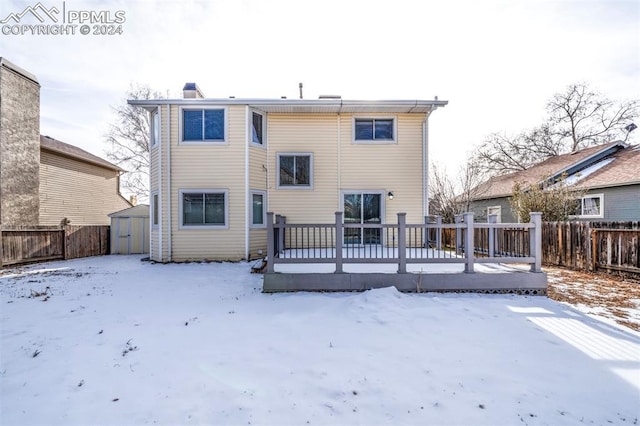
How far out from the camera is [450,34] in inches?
323

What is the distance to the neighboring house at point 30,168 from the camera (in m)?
11.4

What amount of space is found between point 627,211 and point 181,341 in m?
14.9

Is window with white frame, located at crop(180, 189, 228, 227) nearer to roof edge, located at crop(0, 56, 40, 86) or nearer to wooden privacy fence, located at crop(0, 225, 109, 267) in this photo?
wooden privacy fence, located at crop(0, 225, 109, 267)

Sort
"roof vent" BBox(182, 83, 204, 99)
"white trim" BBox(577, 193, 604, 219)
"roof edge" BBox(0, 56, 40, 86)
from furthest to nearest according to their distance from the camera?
"white trim" BBox(577, 193, 604, 219), "roof edge" BBox(0, 56, 40, 86), "roof vent" BBox(182, 83, 204, 99)

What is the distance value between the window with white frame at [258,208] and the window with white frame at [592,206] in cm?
1300

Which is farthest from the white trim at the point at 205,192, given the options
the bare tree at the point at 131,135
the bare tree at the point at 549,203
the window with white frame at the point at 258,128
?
the bare tree at the point at 131,135

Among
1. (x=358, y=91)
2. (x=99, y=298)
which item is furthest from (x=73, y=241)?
(x=358, y=91)

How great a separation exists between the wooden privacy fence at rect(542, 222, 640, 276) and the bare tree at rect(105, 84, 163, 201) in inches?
839

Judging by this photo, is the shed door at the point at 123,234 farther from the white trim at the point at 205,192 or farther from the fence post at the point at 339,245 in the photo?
the fence post at the point at 339,245

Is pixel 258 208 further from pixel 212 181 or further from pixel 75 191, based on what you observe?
pixel 75 191

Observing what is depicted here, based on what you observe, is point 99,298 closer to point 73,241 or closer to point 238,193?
point 238,193

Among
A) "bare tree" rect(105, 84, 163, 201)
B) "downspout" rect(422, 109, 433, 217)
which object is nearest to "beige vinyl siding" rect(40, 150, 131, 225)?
"bare tree" rect(105, 84, 163, 201)

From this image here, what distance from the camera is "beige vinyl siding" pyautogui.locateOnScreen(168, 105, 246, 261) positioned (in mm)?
9648

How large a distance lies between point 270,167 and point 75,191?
12.2m
